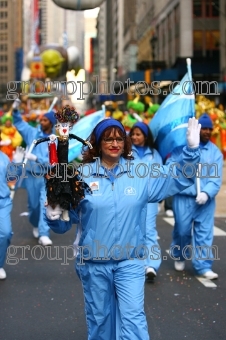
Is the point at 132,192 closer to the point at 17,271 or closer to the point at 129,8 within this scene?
the point at 17,271

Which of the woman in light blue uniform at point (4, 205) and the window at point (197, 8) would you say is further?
the window at point (197, 8)

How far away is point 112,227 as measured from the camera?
4832 mm

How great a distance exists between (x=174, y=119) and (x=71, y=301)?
2.20 m

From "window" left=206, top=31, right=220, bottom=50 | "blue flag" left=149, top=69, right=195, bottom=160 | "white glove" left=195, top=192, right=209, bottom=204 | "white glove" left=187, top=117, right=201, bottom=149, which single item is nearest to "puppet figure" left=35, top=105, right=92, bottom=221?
"white glove" left=187, top=117, right=201, bottom=149

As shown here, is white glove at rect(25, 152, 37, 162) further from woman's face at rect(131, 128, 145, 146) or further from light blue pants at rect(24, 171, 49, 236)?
woman's face at rect(131, 128, 145, 146)

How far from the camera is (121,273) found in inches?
191

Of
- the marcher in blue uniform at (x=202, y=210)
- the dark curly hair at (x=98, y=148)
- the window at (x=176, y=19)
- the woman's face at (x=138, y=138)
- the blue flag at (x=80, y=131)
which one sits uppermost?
the window at (x=176, y=19)

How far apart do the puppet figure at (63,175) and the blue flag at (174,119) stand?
311 cm

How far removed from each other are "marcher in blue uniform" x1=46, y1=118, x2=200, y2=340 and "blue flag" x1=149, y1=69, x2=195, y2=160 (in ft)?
9.31

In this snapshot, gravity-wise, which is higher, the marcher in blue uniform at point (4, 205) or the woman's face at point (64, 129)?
the woman's face at point (64, 129)

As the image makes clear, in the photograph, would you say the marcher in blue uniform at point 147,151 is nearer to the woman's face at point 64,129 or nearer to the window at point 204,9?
the woman's face at point 64,129

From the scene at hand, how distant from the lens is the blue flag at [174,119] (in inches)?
313

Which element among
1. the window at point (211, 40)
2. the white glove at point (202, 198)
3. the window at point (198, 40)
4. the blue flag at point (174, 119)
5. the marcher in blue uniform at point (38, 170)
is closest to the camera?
the blue flag at point (174, 119)

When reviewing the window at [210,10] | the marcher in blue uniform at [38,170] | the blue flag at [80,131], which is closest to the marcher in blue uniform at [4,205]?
the marcher in blue uniform at [38,170]
